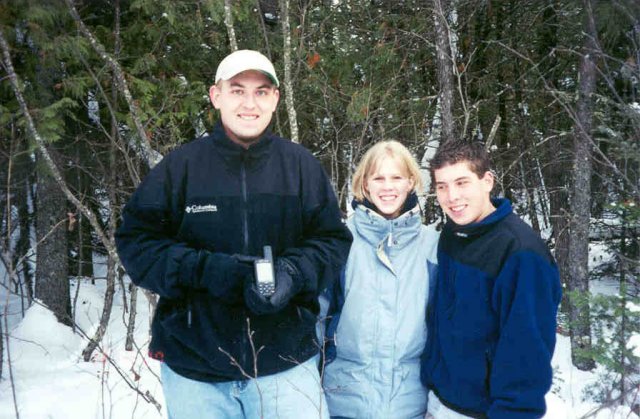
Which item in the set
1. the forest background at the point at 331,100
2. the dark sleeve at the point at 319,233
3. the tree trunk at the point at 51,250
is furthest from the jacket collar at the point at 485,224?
the tree trunk at the point at 51,250

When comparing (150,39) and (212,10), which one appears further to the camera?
(150,39)

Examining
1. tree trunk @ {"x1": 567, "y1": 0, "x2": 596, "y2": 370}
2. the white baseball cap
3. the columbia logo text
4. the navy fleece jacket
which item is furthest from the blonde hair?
tree trunk @ {"x1": 567, "y1": 0, "x2": 596, "y2": 370}

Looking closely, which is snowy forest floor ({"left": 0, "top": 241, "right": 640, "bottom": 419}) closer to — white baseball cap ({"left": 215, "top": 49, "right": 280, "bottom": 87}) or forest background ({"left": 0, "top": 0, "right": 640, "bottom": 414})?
forest background ({"left": 0, "top": 0, "right": 640, "bottom": 414})

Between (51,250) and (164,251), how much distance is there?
7466 millimetres

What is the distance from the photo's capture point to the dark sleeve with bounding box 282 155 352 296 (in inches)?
84.5

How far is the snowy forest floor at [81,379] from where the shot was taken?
5562 mm

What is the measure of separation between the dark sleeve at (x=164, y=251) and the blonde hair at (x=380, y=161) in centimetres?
81

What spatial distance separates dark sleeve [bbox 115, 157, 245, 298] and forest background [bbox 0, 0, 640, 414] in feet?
11.3

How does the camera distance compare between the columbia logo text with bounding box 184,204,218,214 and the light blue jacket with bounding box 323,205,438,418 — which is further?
the light blue jacket with bounding box 323,205,438,418

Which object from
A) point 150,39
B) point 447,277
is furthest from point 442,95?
point 447,277

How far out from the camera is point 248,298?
1976mm

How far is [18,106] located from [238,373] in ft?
19.4

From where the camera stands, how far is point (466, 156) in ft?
7.62

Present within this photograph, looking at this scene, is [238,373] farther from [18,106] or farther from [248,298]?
[18,106]
